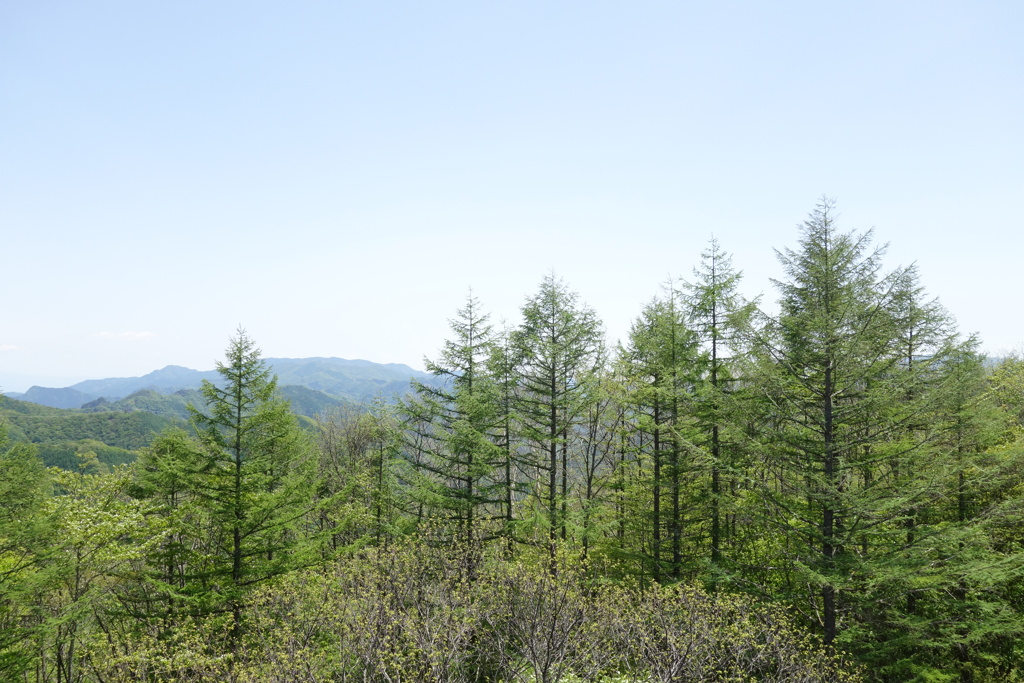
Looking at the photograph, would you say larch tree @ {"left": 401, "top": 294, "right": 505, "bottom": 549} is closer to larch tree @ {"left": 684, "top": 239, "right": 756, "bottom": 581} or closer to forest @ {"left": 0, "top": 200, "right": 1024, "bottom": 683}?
forest @ {"left": 0, "top": 200, "right": 1024, "bottom": 683}

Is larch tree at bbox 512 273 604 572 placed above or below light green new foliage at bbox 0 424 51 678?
above

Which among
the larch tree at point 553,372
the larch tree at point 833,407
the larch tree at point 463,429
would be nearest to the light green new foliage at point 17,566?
the larch tree at point 463,429

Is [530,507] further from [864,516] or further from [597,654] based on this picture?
[864,516]

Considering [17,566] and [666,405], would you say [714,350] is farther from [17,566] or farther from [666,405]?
[17,566]

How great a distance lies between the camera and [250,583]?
529 inches

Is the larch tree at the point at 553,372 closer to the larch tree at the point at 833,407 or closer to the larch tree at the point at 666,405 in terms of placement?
the larch tree at the point at 666,405

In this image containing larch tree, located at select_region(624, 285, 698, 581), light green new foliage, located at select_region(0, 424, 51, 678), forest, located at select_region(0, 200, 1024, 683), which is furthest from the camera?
larch tree, located at select_region(624, 285, 698, 581)

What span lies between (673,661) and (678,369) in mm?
8257

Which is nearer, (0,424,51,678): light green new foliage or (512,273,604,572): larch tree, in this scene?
(0,424,51,678): light green new foliage

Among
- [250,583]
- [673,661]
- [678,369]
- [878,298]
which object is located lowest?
Result: [250,583]

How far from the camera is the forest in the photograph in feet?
31.7

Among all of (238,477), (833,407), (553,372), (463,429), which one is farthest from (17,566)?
(833,407)

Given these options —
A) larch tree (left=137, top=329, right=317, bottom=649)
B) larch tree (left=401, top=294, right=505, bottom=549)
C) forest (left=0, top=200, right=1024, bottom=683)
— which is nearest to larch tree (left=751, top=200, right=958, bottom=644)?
forest (left=0, top=200, right=1024, bottom=683)

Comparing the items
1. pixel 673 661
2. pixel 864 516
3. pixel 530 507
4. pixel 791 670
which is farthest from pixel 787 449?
pixel 530 507
